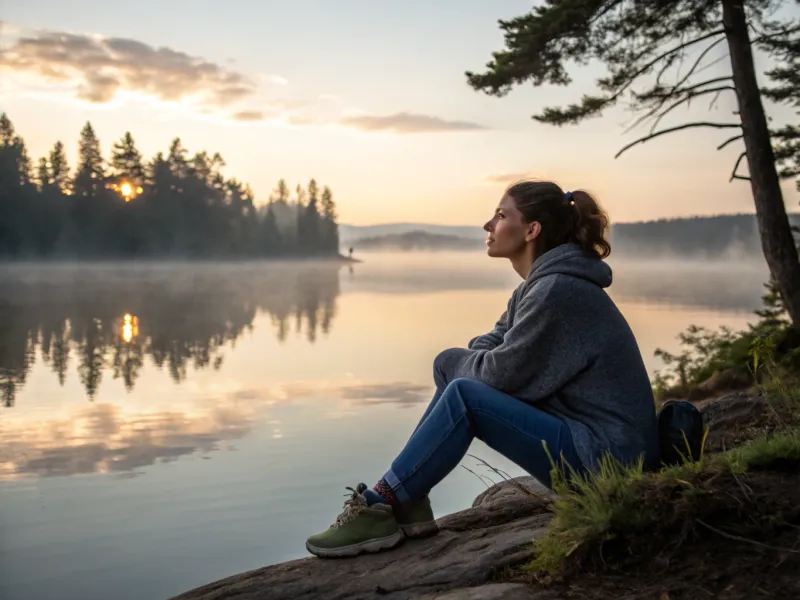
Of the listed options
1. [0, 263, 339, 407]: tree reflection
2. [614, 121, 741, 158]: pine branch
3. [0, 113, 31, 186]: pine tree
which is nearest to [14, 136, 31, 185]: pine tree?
[0, 113, 31, 186]: pine tree

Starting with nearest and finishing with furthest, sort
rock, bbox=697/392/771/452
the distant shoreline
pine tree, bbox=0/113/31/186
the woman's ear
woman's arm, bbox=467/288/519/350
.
→ 1. the woman's ear
2. woman's arm, bbox=467/288/519/350
3. rock, bbox=697/392/771/452
4. pine tree, bbox=0/113/31/186
5. the distant shoreline

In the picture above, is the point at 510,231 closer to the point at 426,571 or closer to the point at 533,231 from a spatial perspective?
the point at 533,231

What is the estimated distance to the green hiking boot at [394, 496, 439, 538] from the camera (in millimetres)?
3176

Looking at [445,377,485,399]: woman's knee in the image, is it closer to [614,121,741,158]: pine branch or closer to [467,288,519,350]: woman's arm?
[467,288,519,350]: woman's arm

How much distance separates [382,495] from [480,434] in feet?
1.52

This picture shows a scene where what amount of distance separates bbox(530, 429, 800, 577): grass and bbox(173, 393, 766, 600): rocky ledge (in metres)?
0.19

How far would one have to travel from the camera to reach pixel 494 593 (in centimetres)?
257

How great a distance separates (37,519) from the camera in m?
6.15

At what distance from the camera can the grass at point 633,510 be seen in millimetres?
2570

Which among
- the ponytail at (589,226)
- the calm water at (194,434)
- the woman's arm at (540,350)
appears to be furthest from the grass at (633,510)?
the calm water at (194,434)

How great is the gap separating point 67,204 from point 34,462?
5048cm

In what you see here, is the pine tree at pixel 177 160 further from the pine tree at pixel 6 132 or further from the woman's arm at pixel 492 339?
the woman's arm at pixel 492 339

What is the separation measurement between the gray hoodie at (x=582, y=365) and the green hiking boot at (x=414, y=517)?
23.7 inches

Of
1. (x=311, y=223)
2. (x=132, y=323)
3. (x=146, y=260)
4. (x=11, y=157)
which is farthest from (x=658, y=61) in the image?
(x=311, y=223)
